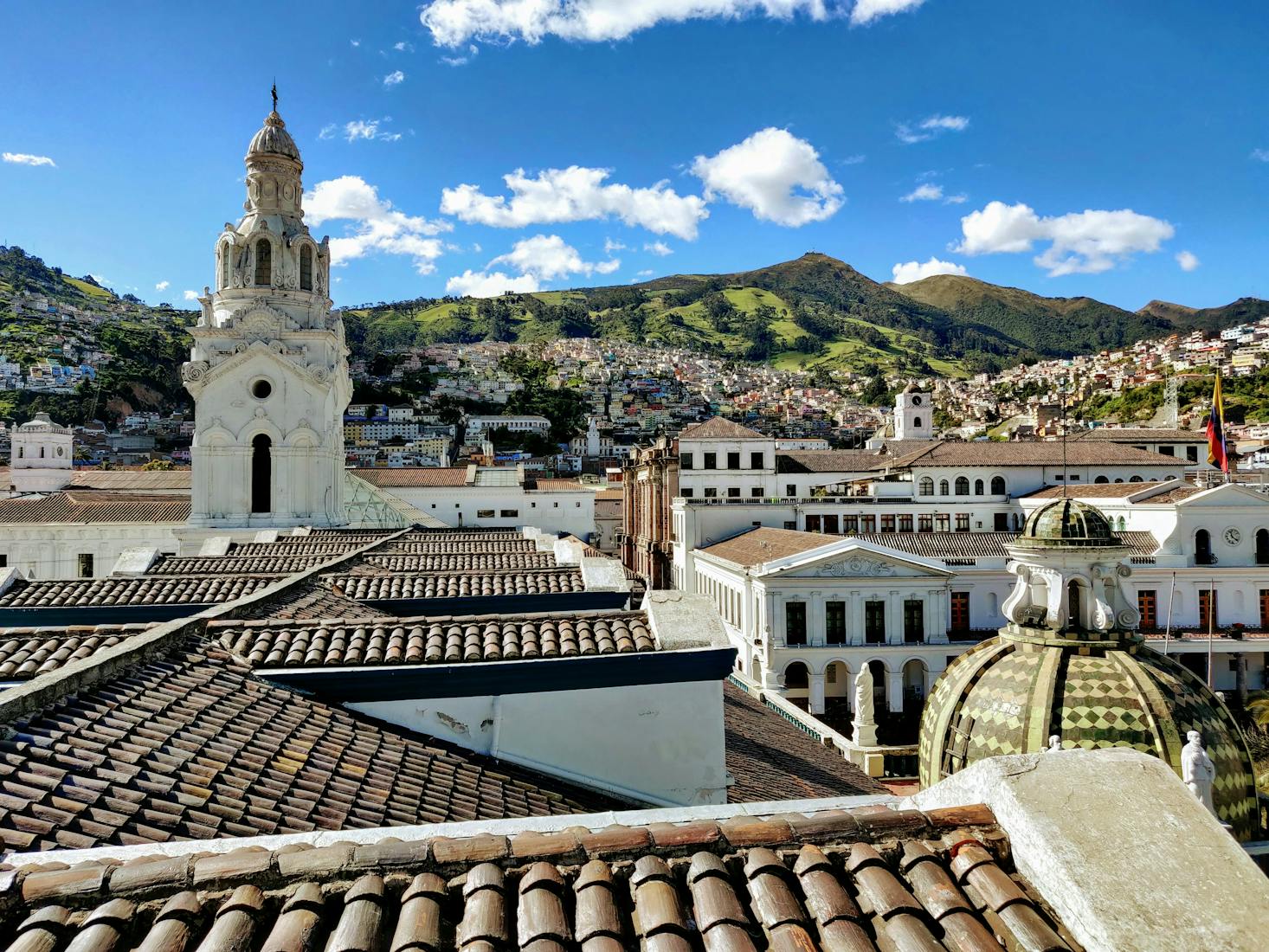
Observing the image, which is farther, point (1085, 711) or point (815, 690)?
point (815, 690)

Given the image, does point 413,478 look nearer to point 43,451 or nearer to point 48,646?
point 43,451

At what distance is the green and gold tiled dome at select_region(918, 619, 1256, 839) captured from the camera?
32.1 ft

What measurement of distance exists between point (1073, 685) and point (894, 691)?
24557mm

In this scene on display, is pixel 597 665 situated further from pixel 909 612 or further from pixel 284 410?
pixel 909 612

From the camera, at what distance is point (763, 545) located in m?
37.8

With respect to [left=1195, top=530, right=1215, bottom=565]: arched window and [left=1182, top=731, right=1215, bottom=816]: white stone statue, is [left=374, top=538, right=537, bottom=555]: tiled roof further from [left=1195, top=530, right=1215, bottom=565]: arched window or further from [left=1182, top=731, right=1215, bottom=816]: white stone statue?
[left=1195, top=530, right=1215, bottom=565]: arched window

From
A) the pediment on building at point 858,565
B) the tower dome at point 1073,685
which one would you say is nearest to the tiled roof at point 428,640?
the tower dome at point 1073,685

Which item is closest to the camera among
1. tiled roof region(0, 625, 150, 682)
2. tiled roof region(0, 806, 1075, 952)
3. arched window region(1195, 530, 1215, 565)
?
tiled roof region(0, 806, 1075, 952)

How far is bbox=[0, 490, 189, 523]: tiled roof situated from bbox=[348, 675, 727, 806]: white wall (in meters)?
28.3

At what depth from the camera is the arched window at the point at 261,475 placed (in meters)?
28.1

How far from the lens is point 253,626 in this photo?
7.32m

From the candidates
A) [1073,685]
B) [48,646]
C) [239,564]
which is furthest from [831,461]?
[48,646]

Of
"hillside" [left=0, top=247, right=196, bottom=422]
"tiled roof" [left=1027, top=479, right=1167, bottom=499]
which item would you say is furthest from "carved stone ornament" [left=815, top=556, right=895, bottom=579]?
"hillside" [left=0, top=247, right=196, bottom=422]

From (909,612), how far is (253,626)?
3094 cm
